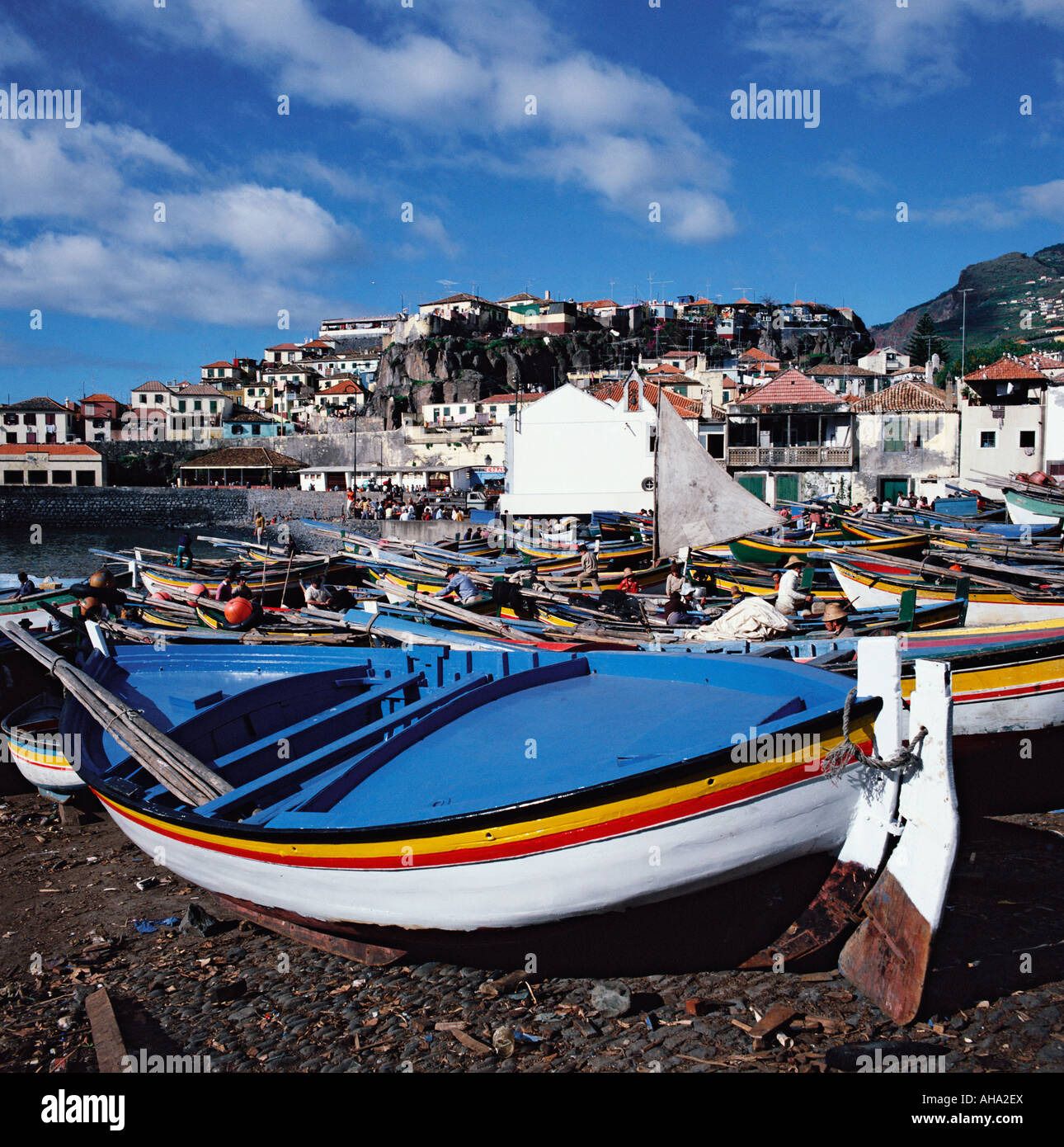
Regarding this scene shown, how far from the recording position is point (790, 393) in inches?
1809

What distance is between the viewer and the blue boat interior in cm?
607

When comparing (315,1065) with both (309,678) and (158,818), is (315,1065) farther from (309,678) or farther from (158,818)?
(309,678)

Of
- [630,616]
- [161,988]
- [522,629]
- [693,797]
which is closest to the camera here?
[693,797]

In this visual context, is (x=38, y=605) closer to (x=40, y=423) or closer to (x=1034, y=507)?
(x=1034, y=507)

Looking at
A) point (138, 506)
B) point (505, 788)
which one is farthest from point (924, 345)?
Result: point (505, 788)

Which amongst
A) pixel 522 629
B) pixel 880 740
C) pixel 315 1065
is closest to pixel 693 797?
pixel 880 740

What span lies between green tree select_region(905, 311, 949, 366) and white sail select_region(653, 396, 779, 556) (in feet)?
349

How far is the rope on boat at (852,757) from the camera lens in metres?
5.41

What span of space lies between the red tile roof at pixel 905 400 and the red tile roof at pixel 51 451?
2810 inches

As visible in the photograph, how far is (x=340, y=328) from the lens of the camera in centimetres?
14400

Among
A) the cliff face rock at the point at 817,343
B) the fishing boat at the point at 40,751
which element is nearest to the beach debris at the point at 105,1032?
the fishing boat at the point at 40,751

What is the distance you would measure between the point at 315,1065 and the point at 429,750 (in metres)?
2.41

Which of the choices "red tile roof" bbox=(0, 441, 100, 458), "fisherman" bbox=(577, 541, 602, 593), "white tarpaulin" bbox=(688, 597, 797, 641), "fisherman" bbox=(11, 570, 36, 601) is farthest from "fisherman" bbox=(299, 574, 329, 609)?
"red tile roof" bbox=(0, 441, 100, 458)

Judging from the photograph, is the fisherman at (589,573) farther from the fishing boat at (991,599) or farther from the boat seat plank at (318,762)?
the boat seat plank at (318,762)
